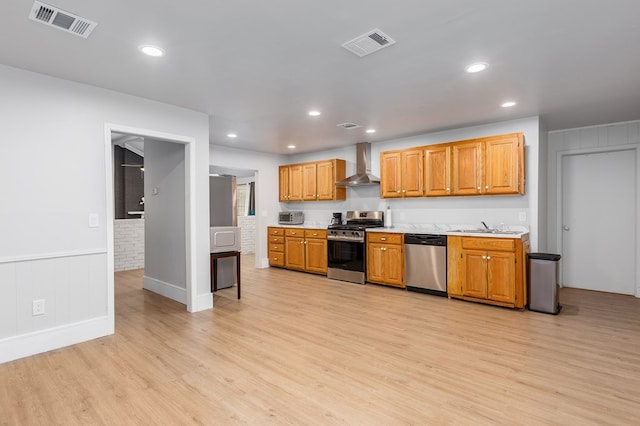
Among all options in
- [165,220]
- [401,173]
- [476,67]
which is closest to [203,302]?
[165,220]

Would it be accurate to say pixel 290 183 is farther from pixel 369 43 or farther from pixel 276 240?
pixel 369 43

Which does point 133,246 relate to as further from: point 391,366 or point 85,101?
point 391,366

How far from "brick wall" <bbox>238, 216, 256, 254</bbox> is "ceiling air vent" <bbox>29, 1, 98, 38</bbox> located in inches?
301

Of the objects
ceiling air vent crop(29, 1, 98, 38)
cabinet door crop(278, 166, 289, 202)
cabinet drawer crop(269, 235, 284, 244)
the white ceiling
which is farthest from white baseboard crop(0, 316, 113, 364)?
cabinet door crop(278, 166, 289, 202)

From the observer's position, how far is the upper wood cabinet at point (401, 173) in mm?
5449

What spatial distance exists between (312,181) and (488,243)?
12.1ft

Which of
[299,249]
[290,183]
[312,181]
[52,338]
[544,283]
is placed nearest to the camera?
[52,338]

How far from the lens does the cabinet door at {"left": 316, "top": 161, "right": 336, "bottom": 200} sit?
6711 millimetres

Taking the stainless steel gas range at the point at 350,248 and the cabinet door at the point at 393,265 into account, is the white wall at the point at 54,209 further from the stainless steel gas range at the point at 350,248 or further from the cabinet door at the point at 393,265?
the cabinet door at the point at 393,265

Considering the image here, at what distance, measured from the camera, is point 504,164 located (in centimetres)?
460

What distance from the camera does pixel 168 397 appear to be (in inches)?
90.4

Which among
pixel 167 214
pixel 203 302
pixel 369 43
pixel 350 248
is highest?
pixel 369 43

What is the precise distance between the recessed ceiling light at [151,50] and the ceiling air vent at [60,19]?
0.35 m

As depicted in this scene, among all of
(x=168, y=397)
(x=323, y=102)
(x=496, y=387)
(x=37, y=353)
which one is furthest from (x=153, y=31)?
(x=496, y=387)
